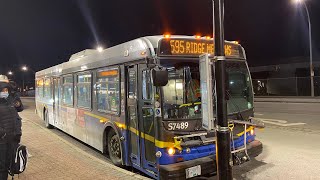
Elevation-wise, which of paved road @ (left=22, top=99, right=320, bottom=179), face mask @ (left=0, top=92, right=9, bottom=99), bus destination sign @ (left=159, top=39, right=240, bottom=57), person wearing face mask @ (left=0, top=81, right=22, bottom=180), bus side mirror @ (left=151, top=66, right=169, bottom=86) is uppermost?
bus destination sign @ (left=159, top=39, right=240, bottom=57)

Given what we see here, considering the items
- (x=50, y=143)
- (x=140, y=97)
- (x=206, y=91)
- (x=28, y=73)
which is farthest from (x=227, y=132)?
(x=28, y=73)

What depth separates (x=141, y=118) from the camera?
6473 millimetres

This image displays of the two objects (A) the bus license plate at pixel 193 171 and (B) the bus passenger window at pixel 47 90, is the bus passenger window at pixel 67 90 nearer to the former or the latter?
(B) the bus passenger window at pixel 47 90

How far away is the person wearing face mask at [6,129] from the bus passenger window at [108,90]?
8.40ft

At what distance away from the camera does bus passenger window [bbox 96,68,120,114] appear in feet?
24.7

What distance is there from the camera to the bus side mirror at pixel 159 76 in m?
5.53

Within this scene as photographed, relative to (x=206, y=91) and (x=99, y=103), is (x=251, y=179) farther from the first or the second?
(x=99, y=103)

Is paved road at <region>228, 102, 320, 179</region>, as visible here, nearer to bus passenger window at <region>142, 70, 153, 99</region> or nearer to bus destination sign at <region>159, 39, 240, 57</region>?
bus passenger window at <region>142, 70, 153, 99</region>

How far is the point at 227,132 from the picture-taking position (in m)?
4.52

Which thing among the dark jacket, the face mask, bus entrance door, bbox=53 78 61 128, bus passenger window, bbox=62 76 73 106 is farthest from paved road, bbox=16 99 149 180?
bus entrance door, bbox=53 78 61 128

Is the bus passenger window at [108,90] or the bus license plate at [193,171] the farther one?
the bus passenger window at [108,90]

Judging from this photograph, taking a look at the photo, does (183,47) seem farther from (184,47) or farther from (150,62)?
(150,62)

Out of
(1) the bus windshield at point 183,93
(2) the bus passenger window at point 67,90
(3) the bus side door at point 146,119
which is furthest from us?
(2) the bus passenger window at point 67,90

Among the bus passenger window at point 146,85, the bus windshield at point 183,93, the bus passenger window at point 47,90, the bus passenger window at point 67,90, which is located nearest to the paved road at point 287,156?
the bus windshield at point 183,93
